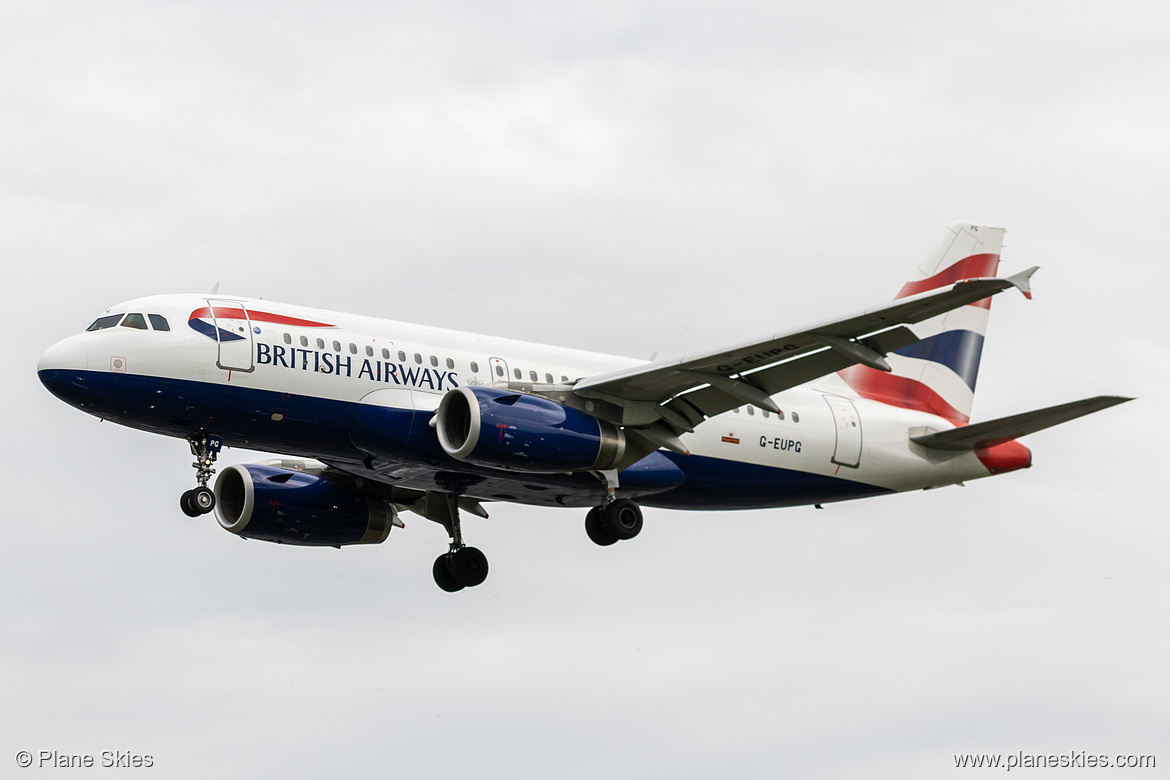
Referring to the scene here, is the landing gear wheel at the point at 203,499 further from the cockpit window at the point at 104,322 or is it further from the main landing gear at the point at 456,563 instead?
the main landing gear at the point at 456,563

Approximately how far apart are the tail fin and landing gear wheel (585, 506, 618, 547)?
8197 millimetres

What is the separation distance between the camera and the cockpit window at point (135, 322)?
29.7m

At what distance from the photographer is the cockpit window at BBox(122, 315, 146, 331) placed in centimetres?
2967

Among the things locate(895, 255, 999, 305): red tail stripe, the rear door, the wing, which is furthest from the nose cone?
locate(895, 255, 999, 305): red tail stripe

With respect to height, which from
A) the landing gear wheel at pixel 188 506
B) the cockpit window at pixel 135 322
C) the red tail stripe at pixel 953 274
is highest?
the red tail stripe at pixel 953 274

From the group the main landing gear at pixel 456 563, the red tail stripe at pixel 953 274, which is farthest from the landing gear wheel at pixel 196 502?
the red tail stripe at pixel 953 274

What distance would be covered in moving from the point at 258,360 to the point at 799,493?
13221 millimetres

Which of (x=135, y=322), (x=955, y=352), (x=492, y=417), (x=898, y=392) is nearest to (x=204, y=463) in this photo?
(x=135, y=322)

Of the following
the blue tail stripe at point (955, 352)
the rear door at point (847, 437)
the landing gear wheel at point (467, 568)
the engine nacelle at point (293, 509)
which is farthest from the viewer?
the blue tail stripe at point (955, 352)

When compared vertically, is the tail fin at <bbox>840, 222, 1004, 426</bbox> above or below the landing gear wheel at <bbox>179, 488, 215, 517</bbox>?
above

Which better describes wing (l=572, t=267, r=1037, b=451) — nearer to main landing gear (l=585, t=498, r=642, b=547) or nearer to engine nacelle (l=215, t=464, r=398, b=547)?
main landing gear (l=585, t=498, r=642, b=547)

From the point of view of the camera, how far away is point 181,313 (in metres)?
30.0

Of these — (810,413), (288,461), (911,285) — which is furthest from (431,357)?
(911,285)

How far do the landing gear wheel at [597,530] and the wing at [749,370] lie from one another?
2.14 metres
